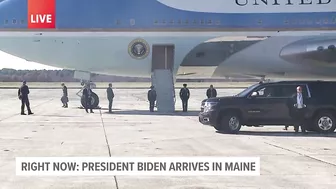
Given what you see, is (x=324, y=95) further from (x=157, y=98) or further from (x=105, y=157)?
(x=157, y=98)

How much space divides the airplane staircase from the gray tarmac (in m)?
4.33

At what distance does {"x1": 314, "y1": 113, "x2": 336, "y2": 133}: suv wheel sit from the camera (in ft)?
55.8

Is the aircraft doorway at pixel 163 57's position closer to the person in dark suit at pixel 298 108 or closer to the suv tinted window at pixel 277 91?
the suv tinted window at pixel 277 91

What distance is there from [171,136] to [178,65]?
1038 centimetres

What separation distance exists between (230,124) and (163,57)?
9.63 m

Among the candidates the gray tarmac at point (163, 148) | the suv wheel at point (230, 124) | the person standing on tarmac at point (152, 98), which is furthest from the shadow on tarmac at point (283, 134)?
the person standing on tarmac at point (152, 98)

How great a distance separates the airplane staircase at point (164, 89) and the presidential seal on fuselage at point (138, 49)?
108 cm

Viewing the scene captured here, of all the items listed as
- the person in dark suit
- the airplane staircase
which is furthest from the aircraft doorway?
the person in dark suit

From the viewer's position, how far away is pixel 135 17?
82.2 feet

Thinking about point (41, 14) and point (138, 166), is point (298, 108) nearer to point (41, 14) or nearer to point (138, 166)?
point (138, 166)

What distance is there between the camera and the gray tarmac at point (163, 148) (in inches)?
348

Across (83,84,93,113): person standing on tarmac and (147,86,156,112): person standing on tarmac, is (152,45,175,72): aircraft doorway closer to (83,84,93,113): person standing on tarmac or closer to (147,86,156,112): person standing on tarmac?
(147,86,156,112): person standing on tarmac

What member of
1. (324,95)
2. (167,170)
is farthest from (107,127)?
(167,170)

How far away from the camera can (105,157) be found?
1148 centimetres
